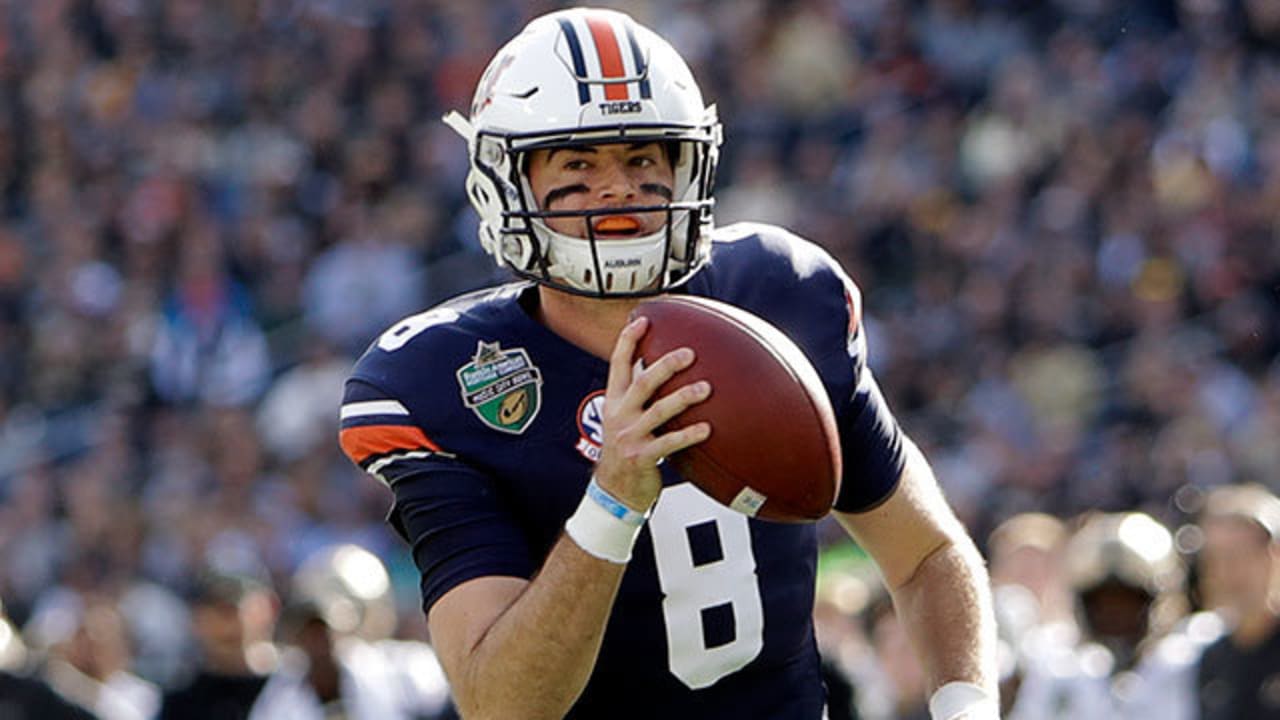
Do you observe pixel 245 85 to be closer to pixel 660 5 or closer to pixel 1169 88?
pixel 660 5

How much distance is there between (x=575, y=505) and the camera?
3.13 m

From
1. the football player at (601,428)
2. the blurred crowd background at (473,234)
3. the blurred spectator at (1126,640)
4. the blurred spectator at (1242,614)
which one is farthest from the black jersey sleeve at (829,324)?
the blurred crowd background at (473,234)

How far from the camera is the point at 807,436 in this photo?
9.08ft

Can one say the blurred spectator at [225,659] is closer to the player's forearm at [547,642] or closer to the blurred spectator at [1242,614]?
the blurred spectator at [1242,614]

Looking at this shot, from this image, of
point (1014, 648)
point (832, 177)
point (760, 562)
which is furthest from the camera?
point (832, 177)

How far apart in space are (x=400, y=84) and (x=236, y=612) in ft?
22.9

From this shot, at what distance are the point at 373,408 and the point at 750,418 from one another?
68cm

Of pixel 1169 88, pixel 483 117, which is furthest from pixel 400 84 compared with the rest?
pixel 483 117

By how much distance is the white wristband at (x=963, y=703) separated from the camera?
3.12 m

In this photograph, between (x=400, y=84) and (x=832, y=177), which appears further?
(x=400, y=84)

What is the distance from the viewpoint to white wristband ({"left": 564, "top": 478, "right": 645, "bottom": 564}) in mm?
2785

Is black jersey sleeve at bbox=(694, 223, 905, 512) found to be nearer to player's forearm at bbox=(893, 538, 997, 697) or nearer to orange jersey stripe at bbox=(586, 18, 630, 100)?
player's forearm at bbox=(893, 538, 997, 697)

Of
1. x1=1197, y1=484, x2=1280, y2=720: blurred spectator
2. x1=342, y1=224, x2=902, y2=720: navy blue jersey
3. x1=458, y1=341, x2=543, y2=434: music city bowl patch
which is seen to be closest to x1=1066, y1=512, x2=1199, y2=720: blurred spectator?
x1=1197, y1=484, x2=1280, y2=720: blurred spectator

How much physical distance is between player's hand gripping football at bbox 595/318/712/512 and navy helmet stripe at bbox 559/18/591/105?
526mm
